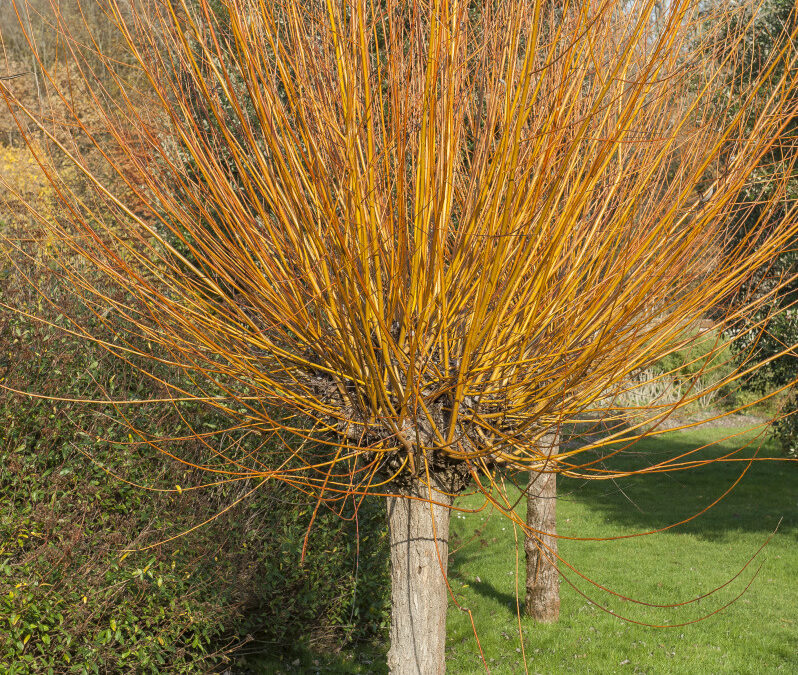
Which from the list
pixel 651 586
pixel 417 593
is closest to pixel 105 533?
pixel 417 593

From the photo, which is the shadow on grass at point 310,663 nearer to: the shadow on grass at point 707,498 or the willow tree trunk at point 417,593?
the willow tree trunk at point 417,593

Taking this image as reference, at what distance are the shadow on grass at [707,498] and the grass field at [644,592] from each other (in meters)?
0.03

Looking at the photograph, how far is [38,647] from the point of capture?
11.7 ft

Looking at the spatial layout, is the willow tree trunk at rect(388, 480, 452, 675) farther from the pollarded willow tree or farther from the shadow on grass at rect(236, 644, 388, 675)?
the shadow on grass at rect(236, 644, 388, 675)

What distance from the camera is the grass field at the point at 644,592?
5.45 m

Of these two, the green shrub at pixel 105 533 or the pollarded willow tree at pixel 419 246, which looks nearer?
the pollarded willow tree at pixel 419 246

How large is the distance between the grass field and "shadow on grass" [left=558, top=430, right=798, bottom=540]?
33 mm

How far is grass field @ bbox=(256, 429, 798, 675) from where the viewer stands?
5449mm

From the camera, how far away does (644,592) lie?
23.5ft

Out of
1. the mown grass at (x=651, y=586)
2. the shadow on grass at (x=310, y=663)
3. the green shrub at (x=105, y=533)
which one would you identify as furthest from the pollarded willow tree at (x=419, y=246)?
the shadow on grass at (x=310, y=663)

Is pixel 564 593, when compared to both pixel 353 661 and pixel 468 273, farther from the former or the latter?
pixel 468 273

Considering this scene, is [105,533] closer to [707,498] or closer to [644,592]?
[644,592]

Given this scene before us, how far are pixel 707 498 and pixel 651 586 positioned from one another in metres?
4.57

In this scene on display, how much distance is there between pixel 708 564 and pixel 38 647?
7.43 m
